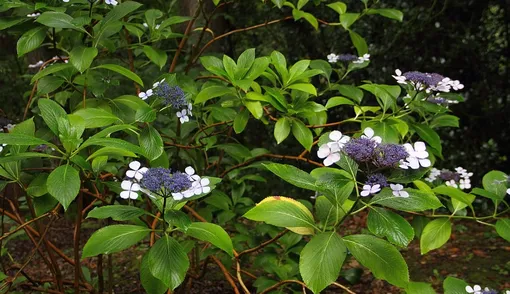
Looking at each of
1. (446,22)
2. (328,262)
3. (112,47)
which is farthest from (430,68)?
(328,262)

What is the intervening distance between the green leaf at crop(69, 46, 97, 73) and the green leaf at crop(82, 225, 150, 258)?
60 cm

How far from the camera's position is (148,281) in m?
1.29

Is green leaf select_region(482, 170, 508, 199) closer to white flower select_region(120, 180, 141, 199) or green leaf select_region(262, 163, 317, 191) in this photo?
green leaf select_region(262, 163, 317, 191)

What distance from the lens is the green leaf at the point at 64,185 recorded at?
1.13 m

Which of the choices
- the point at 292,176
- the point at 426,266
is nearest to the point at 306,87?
the point at 292,176

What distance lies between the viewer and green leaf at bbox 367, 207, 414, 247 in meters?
1.15

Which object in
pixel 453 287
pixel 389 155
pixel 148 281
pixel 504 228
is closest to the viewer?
pixel 389 155

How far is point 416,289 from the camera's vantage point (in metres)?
1.45

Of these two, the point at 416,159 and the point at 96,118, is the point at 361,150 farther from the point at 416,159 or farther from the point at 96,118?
the point at 96,118

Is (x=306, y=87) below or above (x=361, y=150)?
below

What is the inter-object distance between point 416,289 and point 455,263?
229 cm

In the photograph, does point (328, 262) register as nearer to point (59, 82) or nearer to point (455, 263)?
point (59, 82)

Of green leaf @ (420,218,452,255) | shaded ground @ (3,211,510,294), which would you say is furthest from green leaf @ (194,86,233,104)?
shaded ground @ (3,211,510,294)

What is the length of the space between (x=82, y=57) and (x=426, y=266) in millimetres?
2786
